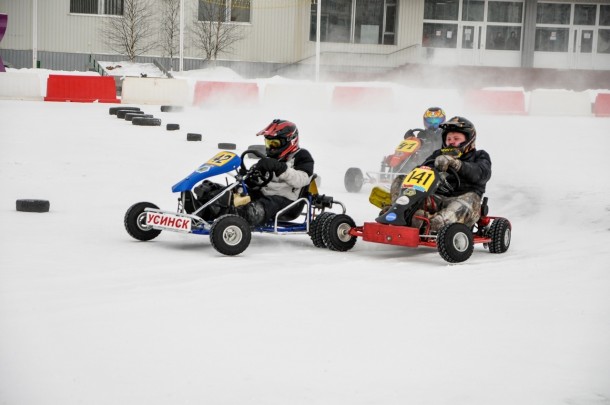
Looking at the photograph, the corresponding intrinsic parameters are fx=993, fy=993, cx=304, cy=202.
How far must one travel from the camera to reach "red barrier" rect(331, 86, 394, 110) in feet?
72.5

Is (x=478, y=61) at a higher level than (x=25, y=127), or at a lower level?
higher

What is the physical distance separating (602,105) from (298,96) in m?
7.69

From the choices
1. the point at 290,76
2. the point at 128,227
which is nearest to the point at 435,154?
the point at 128,227

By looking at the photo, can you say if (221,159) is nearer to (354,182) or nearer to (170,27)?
(354,182)

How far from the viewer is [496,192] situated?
12539 millimetres

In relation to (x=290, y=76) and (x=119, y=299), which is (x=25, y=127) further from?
(x=290, y=76)

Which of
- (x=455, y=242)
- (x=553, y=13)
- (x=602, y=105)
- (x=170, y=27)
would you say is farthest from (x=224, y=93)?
(x=553, y=13)

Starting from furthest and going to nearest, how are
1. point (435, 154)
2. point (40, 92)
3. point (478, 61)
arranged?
point (478, 61) < point (40, 92) < point (435, 154)

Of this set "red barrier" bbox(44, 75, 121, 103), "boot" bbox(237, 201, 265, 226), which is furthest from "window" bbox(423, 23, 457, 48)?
"boot" bbox(237, 201, 265, 226)

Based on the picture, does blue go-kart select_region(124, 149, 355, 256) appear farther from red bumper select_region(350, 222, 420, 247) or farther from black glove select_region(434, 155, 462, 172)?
black glove select_region(434, 155, 462, 172)

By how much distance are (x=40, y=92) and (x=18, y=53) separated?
13.5m

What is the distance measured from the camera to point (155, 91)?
75.2ft

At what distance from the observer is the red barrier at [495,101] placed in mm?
23875

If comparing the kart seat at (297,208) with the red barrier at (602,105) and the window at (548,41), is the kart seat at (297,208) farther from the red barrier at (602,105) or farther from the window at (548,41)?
the window at (548,41)
